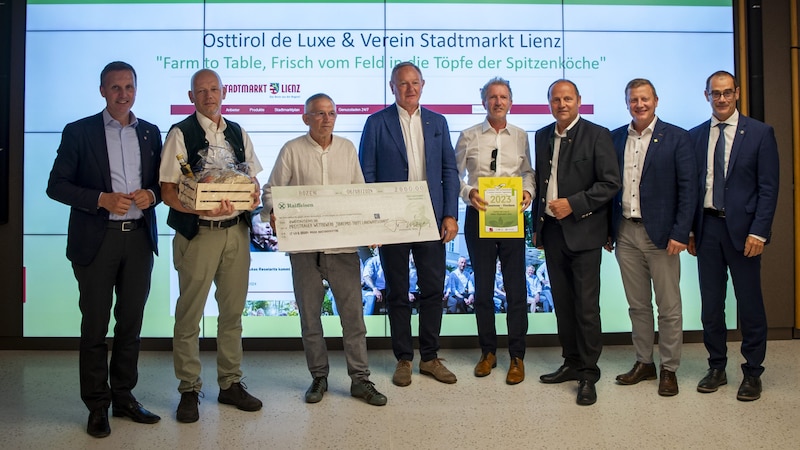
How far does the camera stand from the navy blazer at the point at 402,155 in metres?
3.98

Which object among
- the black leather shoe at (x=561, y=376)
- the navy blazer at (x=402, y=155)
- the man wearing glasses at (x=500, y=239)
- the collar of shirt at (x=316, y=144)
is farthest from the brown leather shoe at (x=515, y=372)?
the collar of shirt at (x=316, y=144)

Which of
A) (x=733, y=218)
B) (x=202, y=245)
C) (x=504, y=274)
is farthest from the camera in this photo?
(x=504, y=274)

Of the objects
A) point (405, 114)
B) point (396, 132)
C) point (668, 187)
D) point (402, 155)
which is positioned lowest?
point (668, 187)

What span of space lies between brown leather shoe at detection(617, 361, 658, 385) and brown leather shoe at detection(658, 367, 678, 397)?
15 centimetres

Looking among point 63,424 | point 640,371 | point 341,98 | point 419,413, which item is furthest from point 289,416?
point 341,98

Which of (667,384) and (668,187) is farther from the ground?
(668,187)

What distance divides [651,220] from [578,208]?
0.45m

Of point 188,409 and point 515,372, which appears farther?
point 515,372

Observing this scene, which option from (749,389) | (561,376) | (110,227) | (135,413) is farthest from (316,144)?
(749,389)

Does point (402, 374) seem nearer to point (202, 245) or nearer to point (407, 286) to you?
point (407, 286)

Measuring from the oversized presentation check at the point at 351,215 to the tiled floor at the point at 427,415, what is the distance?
3.09ft

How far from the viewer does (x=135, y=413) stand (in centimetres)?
335

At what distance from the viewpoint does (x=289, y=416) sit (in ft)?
11.3

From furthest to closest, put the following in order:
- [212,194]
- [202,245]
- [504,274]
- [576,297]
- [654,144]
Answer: [504,274], [576,297], [654,144], [202,245], [212,194]
